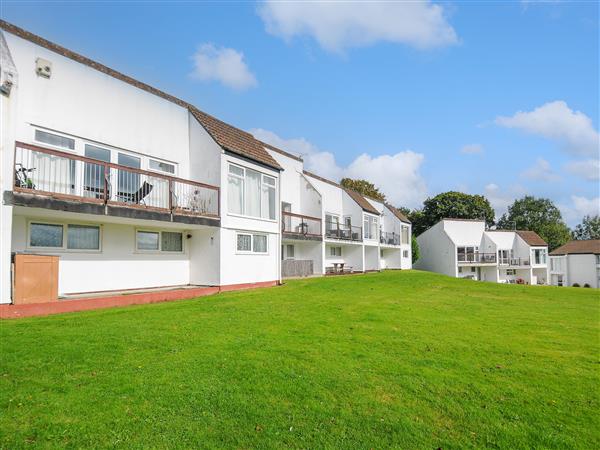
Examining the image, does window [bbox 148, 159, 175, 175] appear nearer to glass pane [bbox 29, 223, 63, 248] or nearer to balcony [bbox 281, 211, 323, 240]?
glass pane [bbox 29, 223, 63, 248]

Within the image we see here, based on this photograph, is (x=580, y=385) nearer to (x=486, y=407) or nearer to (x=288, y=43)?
(x=486, y=407)

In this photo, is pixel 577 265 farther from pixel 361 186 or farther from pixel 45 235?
pixel 45 235

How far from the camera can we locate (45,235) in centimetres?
1163

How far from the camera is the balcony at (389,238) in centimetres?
4044

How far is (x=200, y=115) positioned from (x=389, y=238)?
97.6 ft

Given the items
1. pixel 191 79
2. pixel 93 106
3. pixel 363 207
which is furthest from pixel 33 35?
pixel 363 207

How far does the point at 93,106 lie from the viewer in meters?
13.4

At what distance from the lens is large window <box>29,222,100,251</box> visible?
11.4 m

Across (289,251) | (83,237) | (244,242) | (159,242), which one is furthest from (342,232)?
(83,237)

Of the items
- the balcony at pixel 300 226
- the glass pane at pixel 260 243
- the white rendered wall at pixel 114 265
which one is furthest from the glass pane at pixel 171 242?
the balcony at pixel 300 226

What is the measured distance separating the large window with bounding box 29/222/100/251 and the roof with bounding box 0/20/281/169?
19.1 ft

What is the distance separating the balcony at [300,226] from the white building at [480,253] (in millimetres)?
28709

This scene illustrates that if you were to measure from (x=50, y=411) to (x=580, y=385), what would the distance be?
7.02 m

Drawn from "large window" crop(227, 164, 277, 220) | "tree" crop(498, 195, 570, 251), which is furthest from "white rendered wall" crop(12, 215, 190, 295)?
"tree" crop(498, 195, 570, 251)
